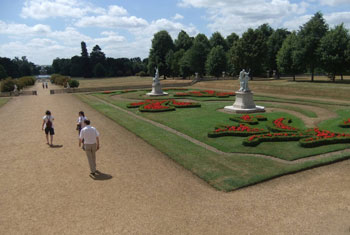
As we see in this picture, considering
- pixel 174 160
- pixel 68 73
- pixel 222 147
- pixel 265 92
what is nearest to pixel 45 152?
pixel 174 160

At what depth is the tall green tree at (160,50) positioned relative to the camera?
3340 inches

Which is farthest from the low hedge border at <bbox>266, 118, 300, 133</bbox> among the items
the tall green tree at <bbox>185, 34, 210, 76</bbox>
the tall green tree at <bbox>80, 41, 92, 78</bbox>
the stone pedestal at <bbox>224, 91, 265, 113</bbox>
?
the tall green tree at <bbox>80, 41, 92, 78</bbox>

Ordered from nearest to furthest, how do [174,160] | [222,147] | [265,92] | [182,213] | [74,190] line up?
[182,213]
[74,190]
[174,160]
[222,147]
[265,92]

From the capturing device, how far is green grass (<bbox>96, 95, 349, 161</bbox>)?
41.3 ft

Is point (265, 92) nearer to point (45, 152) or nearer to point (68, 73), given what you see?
point (45, 152)

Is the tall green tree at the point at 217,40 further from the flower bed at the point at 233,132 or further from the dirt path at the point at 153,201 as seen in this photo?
the dirt path at the point at 153,201

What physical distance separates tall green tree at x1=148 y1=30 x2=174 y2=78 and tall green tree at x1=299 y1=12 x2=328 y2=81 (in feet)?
143

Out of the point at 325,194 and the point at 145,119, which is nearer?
the point at 325,194

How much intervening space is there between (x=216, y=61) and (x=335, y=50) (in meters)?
30.0

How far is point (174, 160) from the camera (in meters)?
12.2

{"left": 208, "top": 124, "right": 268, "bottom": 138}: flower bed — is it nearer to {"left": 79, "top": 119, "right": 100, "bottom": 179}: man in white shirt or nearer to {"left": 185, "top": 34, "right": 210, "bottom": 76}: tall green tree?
{"left": 79, "top": 119, "right": 100, "bottom": 179}: man in white shirt

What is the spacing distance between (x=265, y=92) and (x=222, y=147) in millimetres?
32091

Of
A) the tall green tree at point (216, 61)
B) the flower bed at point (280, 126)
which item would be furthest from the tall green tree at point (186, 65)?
the flower bed at point (280, 126)

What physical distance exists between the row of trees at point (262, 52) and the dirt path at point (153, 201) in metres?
43.1
